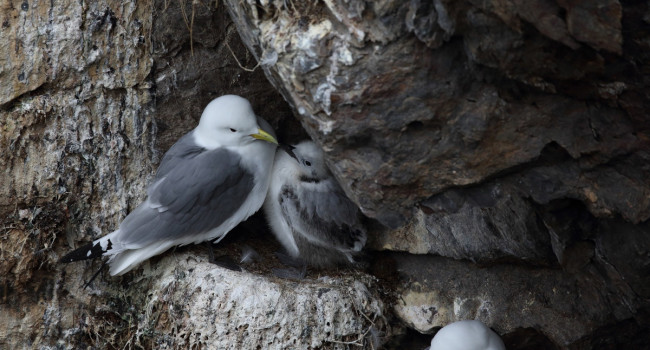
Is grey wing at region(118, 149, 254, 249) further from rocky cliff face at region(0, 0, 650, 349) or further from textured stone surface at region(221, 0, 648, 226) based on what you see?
textured stone surface at region(221, 0, 648, 226)

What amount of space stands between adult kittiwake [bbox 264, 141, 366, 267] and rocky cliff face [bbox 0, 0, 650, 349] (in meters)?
0.14

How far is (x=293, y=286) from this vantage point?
3135mm

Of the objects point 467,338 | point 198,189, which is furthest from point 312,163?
point 467,338

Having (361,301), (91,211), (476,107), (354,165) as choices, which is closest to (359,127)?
(354,165)

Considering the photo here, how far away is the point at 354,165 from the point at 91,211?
1.36 meters

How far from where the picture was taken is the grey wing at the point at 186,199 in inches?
120

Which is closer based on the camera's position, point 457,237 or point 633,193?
point 633,193

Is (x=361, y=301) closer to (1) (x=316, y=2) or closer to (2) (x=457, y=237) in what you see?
(2) (x=457, y=237)

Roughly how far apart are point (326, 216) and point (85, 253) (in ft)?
3.45

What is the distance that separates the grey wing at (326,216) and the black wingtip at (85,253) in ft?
2.73

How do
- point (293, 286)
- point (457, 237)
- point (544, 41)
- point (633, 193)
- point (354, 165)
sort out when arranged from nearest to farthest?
point (544, 41) → point (633, 193) → point (354, 165) → point (457, 237) → point (293, 286)

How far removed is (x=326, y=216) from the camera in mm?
3125

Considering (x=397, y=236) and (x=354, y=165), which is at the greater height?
(x=354, y=165)

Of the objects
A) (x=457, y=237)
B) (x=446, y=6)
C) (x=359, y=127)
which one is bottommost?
(x=457, y=237)
